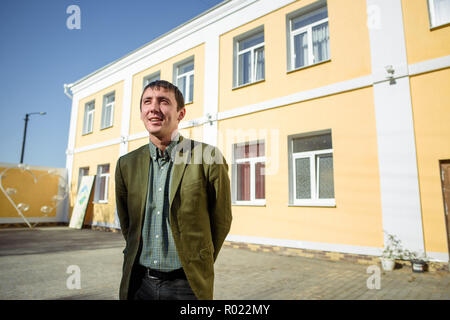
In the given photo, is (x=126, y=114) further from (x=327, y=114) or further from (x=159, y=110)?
(x=159, y=110)

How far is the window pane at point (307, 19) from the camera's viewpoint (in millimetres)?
7170

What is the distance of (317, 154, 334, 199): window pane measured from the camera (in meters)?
6.45

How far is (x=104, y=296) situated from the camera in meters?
3.52

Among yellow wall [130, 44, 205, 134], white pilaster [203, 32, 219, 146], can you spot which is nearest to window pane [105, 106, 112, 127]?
yellow wall [130, 44, 205, 134]

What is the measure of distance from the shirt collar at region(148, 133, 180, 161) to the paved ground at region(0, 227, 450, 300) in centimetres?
261

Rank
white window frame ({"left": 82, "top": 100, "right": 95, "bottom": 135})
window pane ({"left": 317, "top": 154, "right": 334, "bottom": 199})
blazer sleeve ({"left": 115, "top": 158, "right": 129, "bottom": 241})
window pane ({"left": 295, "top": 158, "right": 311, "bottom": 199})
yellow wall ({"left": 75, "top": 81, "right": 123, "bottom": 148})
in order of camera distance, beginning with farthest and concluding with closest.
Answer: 1. white window frame ({"left": 82, "top": 100, "right": 95, "bottom": 135})
2. yellow wall ({"left": 75, "top": 81, "right": 123, "bottom": 148})
3. window pane ({"left": 295, "top": 158, "right": 311, "bottom": 199})
4. window pane ({"left": 317, "top": 154, "right": 334, "bottom": 199})
5. blazer sleeve ({"left": 115, "top": 158, "right": 129, "bottom": 241})

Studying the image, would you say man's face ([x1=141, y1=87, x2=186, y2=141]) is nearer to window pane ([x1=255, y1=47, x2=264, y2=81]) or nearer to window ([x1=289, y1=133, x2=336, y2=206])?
window ([x1=289, y1=133, x2=336, y2=206])

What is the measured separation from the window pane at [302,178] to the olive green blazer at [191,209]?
18.3 ft

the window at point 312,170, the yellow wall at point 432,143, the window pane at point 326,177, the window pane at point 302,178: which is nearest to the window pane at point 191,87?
the window at point 312,170

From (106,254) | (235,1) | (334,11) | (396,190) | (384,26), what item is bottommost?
(106,254)

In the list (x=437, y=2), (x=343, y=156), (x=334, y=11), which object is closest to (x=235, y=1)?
(x=334, y=11)

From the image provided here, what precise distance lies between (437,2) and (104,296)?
7678 millimetres

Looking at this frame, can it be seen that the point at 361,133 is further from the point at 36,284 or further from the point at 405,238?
the point at 36,284

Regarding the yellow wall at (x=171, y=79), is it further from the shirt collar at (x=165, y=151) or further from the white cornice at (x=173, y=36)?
the shirt collar at (x=165, y=151)
